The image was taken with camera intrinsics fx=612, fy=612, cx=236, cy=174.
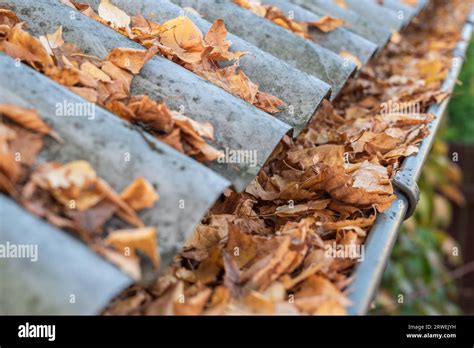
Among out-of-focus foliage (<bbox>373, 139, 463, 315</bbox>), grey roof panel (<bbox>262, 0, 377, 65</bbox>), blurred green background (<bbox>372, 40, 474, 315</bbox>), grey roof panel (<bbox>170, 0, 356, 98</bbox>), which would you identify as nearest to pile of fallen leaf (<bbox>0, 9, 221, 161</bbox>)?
grey roof panel (<bbox>170, 0, 356, 98</bbox>)

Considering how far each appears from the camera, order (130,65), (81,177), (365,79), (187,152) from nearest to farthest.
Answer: (81,177) → (187,152) → (130,65) → (365,79)

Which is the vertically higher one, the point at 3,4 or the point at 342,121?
the point at 3,4

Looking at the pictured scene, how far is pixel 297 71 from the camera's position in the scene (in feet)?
6.31

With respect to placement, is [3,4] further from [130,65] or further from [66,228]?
[66,228]

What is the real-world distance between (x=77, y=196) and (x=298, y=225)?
1.85 ft

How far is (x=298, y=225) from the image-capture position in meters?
1.44

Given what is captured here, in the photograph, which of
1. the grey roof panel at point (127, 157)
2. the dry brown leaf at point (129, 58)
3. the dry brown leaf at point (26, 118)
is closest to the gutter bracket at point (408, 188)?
the grey roof panel at point (127, 157)

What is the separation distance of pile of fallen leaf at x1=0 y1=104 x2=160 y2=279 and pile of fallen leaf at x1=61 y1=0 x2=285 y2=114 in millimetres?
639

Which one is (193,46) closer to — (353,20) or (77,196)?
(77,196)

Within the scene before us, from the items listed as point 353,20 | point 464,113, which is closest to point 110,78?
point 353,20

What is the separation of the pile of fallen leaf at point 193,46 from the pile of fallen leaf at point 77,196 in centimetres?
64

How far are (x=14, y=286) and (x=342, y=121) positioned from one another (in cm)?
160

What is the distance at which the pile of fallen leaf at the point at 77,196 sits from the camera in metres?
1.04
